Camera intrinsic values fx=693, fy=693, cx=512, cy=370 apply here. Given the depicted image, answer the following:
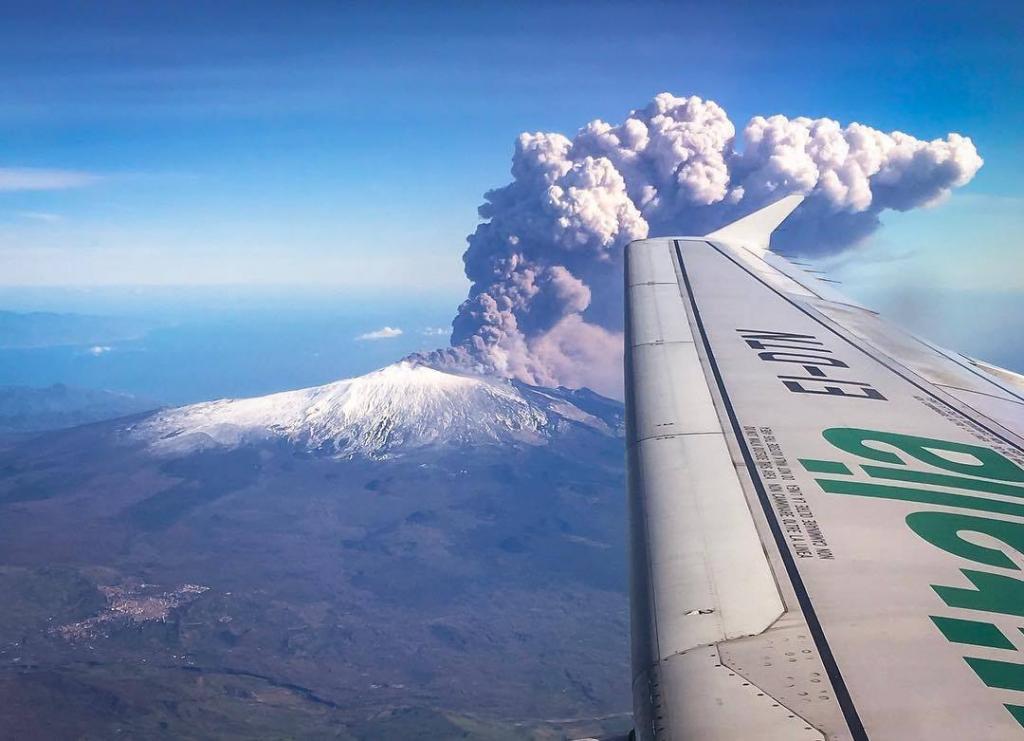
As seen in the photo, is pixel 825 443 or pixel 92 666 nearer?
pixel 825 443

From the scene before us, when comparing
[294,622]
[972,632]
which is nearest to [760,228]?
[972,632]

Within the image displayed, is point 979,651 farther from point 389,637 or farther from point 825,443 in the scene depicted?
point 389,637

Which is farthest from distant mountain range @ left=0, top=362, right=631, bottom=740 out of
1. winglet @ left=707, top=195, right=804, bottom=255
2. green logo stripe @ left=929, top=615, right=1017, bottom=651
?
green logo stripe @ left=929, top=615, right=1017, bottom=651

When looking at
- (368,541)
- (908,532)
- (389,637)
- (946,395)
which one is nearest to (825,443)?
(908,532)

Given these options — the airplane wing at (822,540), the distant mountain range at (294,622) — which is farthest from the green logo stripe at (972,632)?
the distant mountain range at (294,622)

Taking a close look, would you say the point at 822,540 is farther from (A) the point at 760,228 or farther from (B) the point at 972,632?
(A) the point at 760,228

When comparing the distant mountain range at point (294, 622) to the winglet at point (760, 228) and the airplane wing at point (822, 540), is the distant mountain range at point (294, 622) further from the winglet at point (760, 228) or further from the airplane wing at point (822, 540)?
the airplane wing at point (822, 540)

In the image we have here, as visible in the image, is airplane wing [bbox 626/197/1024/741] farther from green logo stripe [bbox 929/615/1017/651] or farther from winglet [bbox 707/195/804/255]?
winglet [bbox 707/195/804/255]
